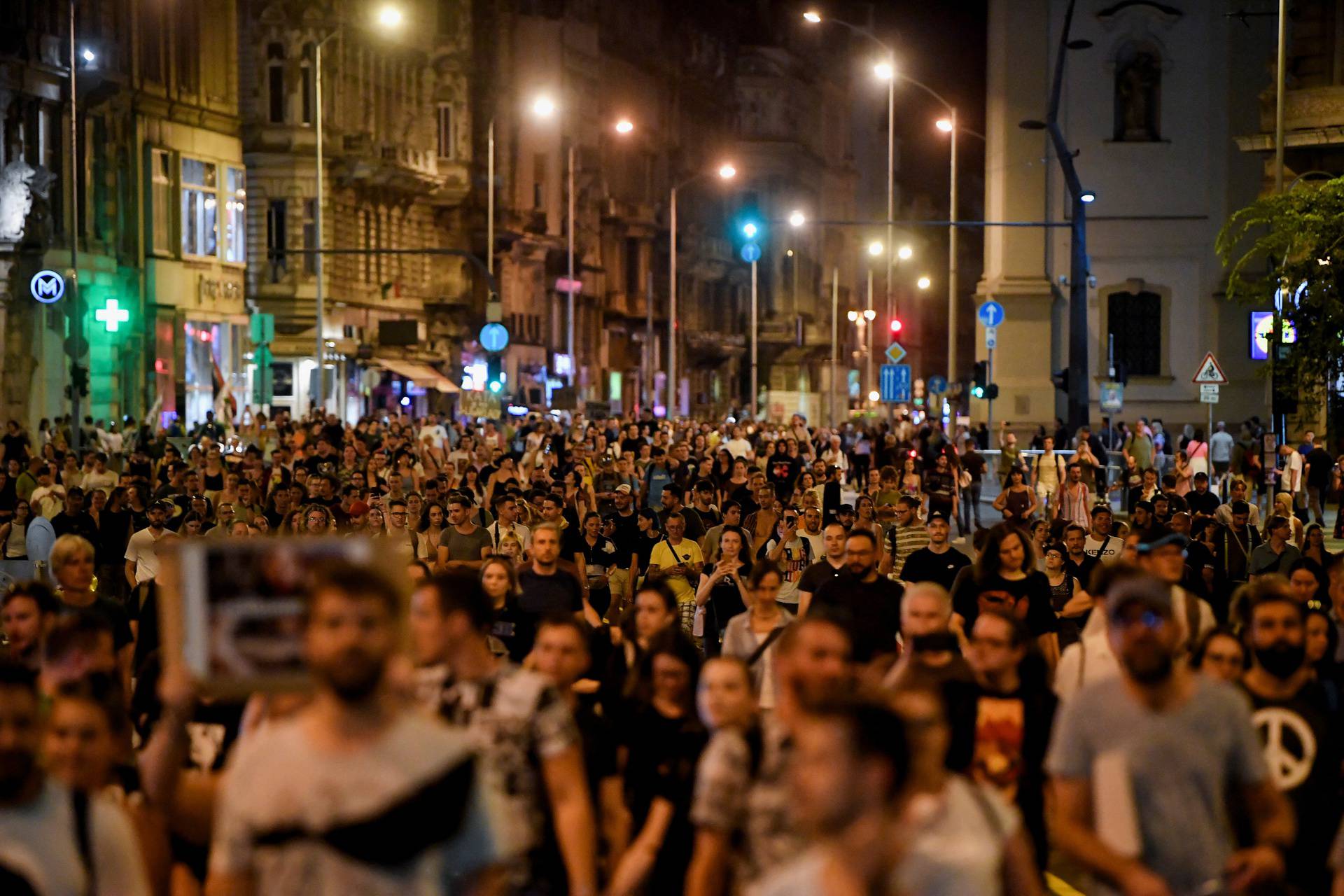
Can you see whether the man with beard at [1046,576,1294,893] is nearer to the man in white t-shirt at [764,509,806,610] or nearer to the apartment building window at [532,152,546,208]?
the man in white t-shirt at [764,509,806,610]

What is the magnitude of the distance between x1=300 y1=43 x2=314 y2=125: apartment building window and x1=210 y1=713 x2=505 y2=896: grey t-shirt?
58068 mm

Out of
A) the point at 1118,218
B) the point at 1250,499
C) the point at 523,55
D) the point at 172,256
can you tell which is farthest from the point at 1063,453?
the point at 523,55

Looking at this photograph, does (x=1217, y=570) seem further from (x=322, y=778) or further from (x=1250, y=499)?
(x=1250, y=499)

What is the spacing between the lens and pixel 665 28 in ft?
334

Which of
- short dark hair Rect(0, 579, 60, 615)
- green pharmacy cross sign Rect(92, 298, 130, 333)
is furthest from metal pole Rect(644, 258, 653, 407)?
short dark hair Rect(0, 579, 60, 615)

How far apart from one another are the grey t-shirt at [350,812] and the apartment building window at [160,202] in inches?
1951

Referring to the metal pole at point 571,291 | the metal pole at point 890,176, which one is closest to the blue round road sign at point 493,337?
the metal pole at point 890,176

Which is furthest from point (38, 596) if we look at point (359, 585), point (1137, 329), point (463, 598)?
point (1137, 329)

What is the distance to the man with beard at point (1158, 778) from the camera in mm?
5996

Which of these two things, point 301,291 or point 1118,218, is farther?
point 301,291

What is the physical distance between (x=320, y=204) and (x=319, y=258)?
4.42 feet

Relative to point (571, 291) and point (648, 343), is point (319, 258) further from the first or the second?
point (648, 343)

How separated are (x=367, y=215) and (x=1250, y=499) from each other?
34.3 m

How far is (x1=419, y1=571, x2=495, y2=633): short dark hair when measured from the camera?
21.6 ft
